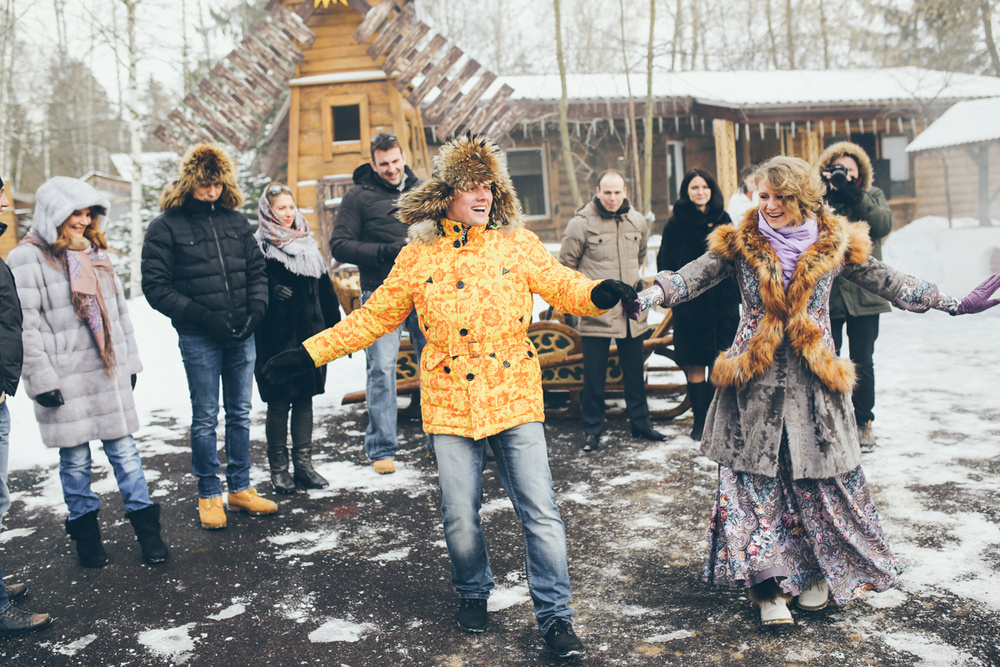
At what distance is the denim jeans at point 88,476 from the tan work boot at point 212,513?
0.44 metres

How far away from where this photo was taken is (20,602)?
12.1 feet

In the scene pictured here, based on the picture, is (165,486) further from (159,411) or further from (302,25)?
(302,25)

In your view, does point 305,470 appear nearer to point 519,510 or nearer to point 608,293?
point 519,510

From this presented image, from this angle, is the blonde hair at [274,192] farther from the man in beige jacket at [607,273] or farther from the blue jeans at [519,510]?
the blue jeans at [519,510]

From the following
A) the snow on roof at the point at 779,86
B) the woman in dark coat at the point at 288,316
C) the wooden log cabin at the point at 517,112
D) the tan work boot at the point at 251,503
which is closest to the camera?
the tan work boot at the point at 251,503

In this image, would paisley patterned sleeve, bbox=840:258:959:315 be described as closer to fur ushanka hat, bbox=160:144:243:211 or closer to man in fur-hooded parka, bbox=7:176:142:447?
fur ushanka hat, bbox=160:144:243:211

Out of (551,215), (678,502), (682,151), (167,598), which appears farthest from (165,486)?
(682,151)

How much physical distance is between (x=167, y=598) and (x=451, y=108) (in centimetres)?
904

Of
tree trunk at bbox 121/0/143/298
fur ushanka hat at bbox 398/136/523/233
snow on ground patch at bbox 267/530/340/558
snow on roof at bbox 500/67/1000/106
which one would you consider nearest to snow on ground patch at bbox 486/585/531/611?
A: snow on ground patch at bbox 267/530/340/558

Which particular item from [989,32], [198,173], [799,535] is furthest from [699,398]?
[989,32]

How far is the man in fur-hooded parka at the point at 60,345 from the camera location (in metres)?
3.82

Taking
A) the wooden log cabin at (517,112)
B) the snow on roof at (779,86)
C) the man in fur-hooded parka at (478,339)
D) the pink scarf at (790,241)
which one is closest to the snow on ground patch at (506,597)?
the man in fur-hooded parka at (478,339)

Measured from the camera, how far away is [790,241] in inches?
126

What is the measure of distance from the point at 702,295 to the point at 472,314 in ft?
10.2
